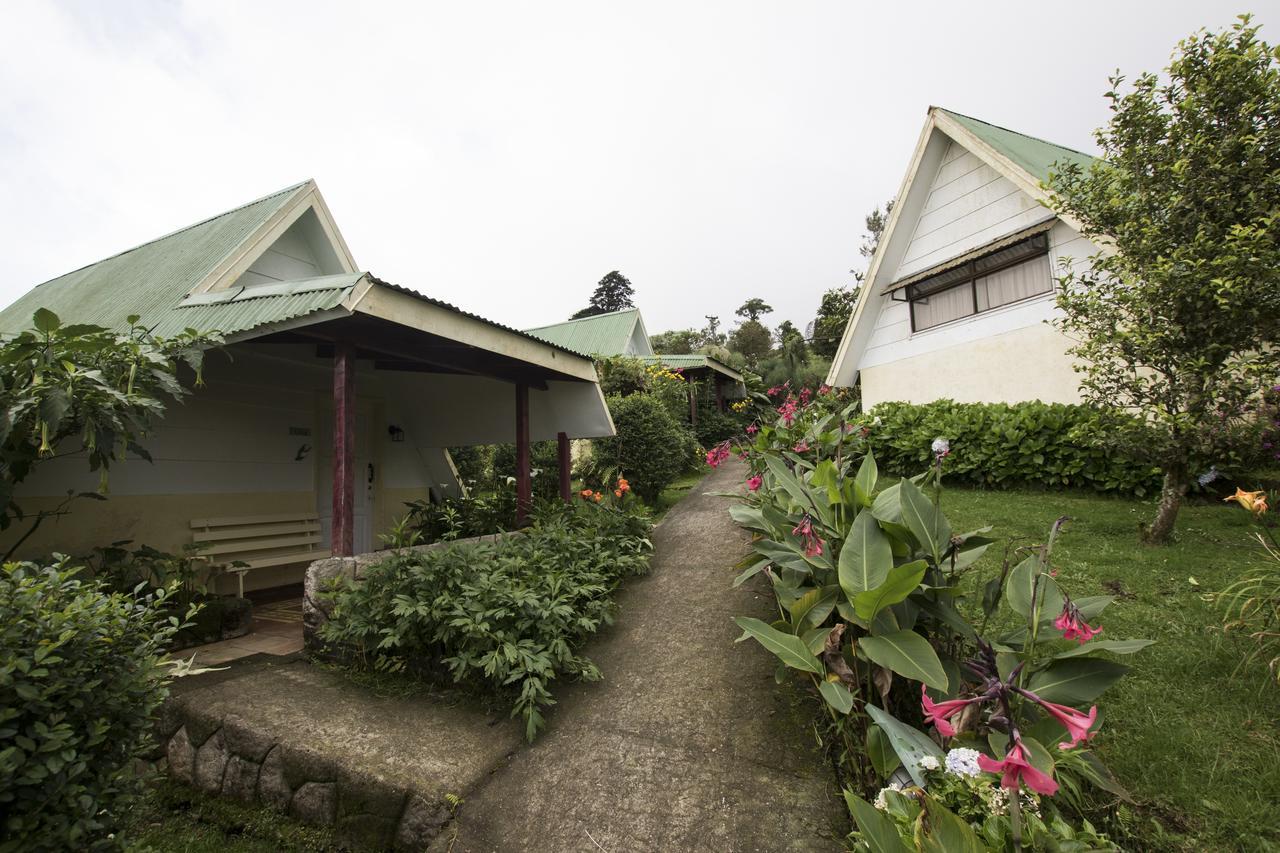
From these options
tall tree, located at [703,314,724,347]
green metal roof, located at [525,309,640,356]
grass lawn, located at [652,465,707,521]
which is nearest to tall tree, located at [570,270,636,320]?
tall tree, located at [703,314,724,347]

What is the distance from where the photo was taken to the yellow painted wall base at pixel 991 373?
8680 mm

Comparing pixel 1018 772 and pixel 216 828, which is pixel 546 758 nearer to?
pixel 216 828

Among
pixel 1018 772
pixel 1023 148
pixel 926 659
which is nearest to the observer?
pixel 1018 772

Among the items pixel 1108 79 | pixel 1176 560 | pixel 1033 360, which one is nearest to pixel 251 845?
pixel 1176 560

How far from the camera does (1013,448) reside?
779 centimetres

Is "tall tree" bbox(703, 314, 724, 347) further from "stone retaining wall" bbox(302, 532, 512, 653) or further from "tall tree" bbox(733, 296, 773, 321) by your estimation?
"stone retaining wall" bbox(302, 532, 512, 653)

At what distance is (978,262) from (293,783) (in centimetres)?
1219

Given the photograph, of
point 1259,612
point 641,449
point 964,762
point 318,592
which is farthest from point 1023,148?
point 318,592

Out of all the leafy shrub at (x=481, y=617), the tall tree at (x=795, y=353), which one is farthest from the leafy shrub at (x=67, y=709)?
the tall tree at (x=795, y=353)

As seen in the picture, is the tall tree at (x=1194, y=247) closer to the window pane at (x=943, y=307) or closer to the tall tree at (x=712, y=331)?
the window pane at (x=943, y=307)

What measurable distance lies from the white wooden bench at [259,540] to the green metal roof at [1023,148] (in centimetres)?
1187

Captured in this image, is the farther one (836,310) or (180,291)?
(836,310)

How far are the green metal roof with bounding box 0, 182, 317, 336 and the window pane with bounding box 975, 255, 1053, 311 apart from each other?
10.6 m

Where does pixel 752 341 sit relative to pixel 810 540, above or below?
above
